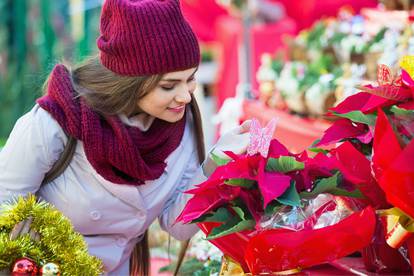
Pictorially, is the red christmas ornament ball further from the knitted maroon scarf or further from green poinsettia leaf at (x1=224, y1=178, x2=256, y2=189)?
the knitted maroon scarf

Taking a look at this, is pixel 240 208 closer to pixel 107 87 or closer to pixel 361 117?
pixel 361 117

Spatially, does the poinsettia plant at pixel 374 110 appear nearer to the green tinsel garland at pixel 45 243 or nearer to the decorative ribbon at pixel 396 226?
the decorative ribbon at pixel 396 226

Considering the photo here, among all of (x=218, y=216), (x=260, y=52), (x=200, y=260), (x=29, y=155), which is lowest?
(x=260, y=52)

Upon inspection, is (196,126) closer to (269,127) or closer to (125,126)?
(125,126)

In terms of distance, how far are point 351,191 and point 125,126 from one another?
77 cm

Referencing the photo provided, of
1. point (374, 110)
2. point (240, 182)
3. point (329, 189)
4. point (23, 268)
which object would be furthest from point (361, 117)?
point (23, 268)

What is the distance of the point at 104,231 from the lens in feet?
7.52

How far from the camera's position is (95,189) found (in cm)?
224

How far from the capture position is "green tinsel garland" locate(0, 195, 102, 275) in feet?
5.30

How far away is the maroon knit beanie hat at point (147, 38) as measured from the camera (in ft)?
6.66

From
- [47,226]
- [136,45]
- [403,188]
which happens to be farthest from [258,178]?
[136,45]

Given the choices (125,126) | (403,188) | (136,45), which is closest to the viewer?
(403,188)

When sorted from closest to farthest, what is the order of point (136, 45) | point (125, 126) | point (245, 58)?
point (136, 45)
point (125, 126)
point (245, 58)

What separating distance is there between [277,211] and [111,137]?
72cm
